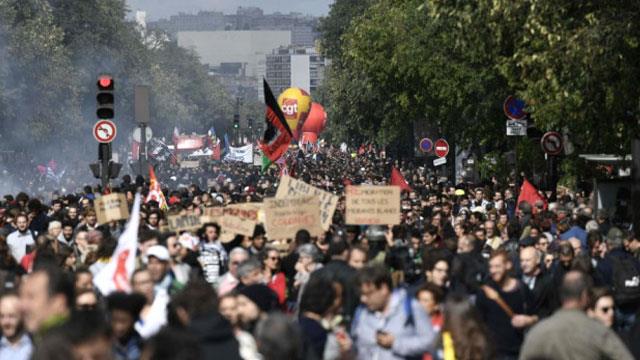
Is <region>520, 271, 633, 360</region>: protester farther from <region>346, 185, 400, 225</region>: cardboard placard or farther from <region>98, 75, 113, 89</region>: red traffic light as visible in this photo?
<region>98, 75, 113, 89</region>: red traffic light

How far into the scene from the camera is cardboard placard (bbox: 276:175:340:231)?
20827 mm

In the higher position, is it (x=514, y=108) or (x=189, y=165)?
(x=514, y=108)

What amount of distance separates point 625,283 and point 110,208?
7.47m

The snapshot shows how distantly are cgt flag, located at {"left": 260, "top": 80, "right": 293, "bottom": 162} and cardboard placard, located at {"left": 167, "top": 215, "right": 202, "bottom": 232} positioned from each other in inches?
558

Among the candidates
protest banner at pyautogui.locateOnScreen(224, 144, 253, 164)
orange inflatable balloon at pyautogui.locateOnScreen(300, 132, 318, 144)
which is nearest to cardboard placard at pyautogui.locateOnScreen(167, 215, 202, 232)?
protest banner at pyautogui.locateOnScreen(224, 144, 253, 164)

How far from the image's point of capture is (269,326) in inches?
323

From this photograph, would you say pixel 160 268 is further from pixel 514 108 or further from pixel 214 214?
pixel 514 108

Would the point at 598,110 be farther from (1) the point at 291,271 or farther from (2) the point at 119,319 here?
(2) the point at 119,319

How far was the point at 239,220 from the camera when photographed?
746 inches

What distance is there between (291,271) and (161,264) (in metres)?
2.79

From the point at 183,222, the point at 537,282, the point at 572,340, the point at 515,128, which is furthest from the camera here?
the point at 515,128

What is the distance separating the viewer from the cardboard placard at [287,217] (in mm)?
18594

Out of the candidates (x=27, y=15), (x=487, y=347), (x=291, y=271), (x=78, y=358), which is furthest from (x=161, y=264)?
(x=27, y=15)

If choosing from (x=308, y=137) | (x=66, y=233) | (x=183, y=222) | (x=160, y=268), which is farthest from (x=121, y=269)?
(x=308, y=137)
